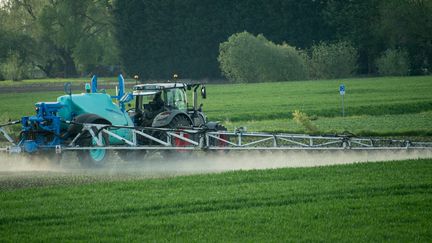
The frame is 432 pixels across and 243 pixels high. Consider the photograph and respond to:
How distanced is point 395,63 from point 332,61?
5287 mm

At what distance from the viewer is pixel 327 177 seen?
1900 centimetres

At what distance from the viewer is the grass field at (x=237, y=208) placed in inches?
547

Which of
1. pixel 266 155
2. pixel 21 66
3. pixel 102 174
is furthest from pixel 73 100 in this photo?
pixel 21 66

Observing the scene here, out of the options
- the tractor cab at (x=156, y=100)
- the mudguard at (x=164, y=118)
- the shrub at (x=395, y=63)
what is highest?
the shrub at (x=395, y=63)

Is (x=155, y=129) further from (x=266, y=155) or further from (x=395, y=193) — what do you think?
(x=395, y=193)

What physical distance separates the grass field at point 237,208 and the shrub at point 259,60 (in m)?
53.4

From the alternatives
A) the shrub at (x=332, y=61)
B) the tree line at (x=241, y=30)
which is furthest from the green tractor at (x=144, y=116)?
the tree line at (x=241, y=30)

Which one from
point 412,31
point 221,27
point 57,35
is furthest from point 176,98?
point 57,35

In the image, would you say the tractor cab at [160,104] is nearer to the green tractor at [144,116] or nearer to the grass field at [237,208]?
the green tractor at [144,116]

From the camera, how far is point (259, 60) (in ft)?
244

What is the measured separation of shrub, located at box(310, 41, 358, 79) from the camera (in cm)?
7856

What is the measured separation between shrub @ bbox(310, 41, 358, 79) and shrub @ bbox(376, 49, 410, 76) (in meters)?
2.43

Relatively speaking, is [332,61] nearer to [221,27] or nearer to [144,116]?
[221,27]

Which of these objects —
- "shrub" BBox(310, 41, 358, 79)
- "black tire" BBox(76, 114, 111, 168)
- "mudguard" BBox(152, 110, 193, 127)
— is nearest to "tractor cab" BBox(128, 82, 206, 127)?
"mudguard" BBox(152, 110, 193, 127)
